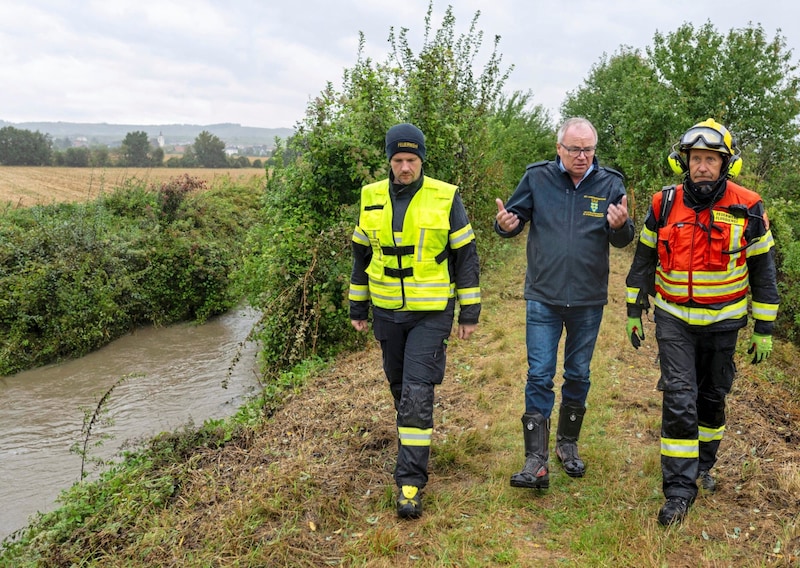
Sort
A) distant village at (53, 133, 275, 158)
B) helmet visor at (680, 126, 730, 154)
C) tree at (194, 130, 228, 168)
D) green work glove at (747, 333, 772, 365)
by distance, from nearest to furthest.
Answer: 1. helmet visor at (680, 126, 730, 154)
2. green work glove at (747, 333, 772, 365)
3. tree at (194, 130, 228, 168)
4. distant village at (53, 133, 275, 158)

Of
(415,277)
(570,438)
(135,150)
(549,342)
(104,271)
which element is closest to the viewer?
(415,277)

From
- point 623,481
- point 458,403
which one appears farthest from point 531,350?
point 458,403

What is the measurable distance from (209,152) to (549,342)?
45979mm

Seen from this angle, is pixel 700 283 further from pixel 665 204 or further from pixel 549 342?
pixel 549 342

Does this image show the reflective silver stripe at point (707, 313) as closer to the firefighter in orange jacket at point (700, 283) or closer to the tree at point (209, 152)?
the firefighter in orange jacket at point (700, 283)

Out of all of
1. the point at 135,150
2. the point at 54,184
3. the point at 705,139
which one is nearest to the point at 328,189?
the point at 705,139

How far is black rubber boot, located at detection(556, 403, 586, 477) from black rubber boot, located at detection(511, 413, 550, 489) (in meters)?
0.26

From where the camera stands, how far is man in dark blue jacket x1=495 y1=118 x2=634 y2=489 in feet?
13.3

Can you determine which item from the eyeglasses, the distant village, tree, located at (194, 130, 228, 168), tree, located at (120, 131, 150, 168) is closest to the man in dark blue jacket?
the eyeglasses

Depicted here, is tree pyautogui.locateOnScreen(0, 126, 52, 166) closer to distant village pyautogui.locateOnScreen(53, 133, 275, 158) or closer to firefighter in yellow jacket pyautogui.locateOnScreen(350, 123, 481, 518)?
distant village pyautogui.locateOnScreen(53, 133, 275, 158)

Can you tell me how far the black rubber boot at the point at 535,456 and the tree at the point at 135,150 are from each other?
129ft

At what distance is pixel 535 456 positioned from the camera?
4.22 meters

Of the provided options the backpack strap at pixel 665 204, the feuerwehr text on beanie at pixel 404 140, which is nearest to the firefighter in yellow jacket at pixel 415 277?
the feuerwehr text on beanie at pixel 404 140

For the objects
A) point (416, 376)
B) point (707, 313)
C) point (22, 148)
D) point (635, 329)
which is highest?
point (22, 148)
